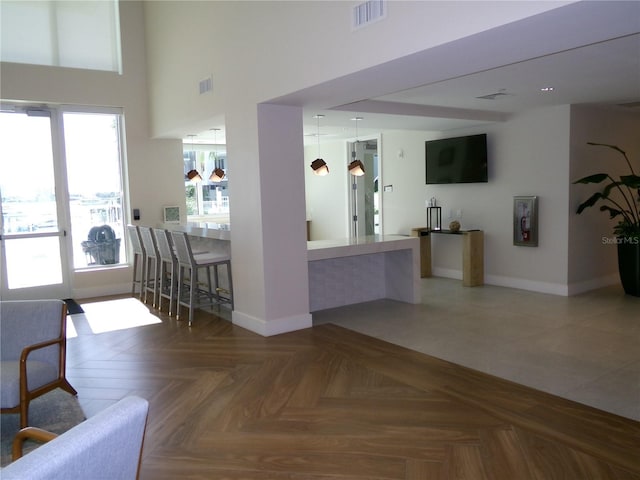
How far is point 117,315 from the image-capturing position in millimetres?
6113

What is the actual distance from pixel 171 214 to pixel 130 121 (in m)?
1.50

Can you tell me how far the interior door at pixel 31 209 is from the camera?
6.74 metres

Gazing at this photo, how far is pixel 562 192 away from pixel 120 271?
631 cm

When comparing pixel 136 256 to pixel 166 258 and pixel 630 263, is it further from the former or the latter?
pixel 630 263

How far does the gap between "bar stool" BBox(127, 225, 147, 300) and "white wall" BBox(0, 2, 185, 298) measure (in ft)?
0.60

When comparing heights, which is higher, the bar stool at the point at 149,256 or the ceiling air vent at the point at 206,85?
the ceiling air vent at the point at 206,85

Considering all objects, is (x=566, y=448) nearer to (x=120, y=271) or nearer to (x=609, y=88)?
(x=609, y=88)

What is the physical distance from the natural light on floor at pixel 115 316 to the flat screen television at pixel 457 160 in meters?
4.65

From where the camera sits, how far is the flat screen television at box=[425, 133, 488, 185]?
7.30 metres

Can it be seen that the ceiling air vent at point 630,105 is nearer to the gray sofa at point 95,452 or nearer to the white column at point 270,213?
the white column at point 270,213

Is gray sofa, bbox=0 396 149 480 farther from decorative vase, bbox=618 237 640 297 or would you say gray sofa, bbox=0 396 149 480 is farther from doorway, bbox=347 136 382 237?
doorway, bbox=347 136 382 237

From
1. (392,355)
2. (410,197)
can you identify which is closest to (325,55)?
(392,355)

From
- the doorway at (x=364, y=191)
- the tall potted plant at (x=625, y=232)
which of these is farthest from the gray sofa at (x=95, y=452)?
the doorway at (x=364, y=191)

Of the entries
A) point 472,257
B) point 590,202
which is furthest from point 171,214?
point 590,202
